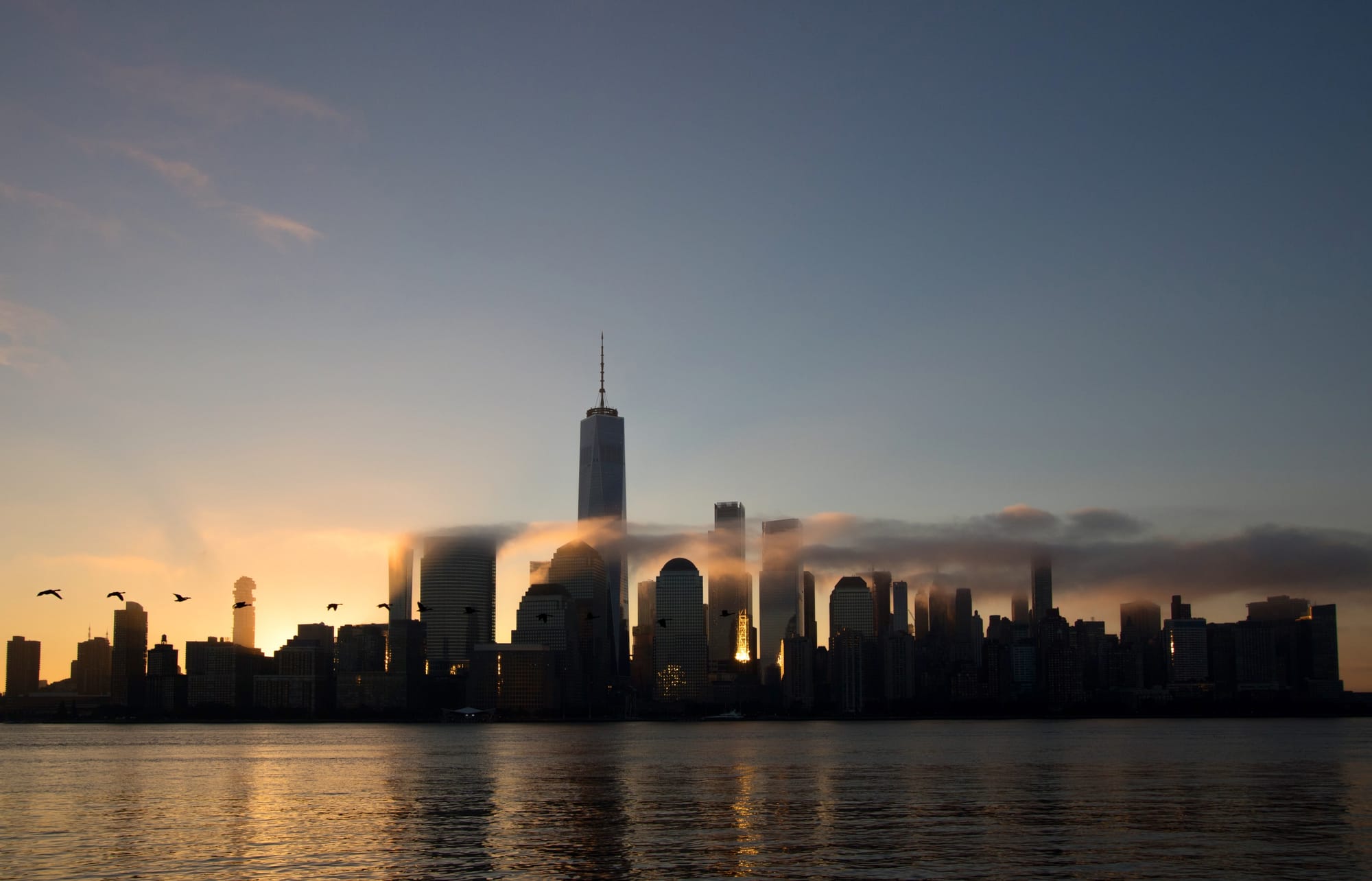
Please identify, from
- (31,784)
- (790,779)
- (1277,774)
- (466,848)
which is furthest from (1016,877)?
(31,784)

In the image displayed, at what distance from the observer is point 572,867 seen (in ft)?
243

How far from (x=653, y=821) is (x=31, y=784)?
285 ft

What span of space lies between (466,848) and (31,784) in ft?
294

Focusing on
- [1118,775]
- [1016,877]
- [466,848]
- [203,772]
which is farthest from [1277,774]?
[203,772]

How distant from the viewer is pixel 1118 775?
5842 inches

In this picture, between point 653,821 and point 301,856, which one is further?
point 653,821

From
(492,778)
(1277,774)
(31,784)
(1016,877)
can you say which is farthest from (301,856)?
(1277,774)

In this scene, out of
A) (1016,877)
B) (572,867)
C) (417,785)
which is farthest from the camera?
(417,785)

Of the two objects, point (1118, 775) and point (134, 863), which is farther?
point (1118, 775)

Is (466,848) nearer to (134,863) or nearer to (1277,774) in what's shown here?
(134,863)

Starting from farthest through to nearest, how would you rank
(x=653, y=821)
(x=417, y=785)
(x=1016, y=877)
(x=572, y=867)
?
(x=417, y=785), (x=653, y=821), (x=572, y=867), (x=1016, y=877)

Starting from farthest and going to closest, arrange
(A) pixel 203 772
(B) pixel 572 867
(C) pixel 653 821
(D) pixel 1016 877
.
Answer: (A) pixel 203 772
(C) pixel 653 821
(B) pixel 572 867
(D) pixel 1016 877

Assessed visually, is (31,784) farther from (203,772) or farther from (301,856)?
(301,856)

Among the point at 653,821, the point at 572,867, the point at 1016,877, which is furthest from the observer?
the point at 653,821
